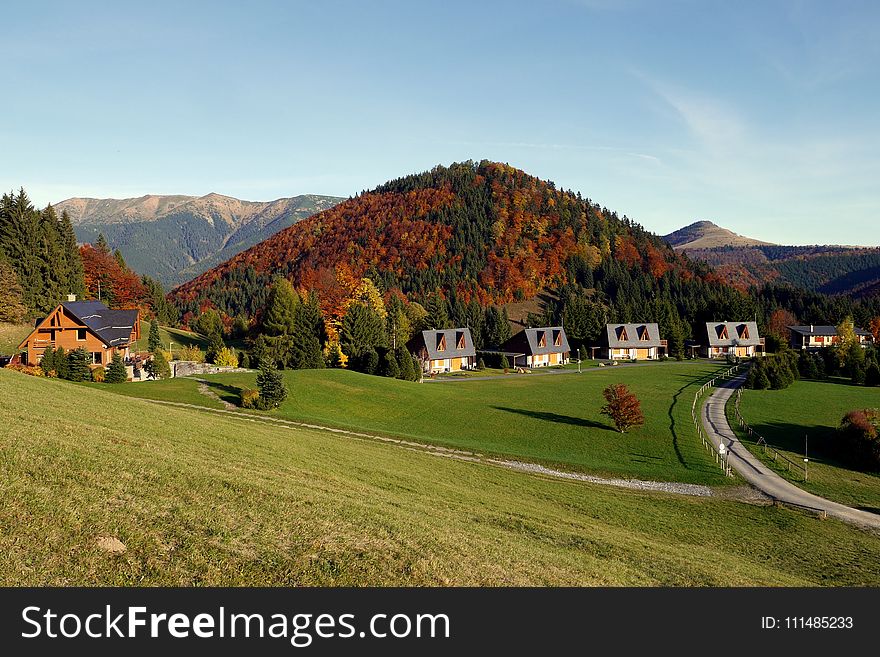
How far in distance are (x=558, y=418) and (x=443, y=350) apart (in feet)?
139

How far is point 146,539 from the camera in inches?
402

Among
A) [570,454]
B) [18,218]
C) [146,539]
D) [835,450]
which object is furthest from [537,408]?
[18,218]

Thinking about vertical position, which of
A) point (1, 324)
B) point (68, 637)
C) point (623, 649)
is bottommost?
point (623, 649)

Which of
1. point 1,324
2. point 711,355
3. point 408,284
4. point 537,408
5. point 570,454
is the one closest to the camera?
point 570,454

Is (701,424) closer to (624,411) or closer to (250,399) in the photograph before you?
(624,411)

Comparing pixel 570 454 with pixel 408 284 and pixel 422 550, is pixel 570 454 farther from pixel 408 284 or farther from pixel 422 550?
pixel 408 284

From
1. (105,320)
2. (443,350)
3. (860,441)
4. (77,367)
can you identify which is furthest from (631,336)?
(77,367)

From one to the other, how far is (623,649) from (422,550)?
5.05 metres

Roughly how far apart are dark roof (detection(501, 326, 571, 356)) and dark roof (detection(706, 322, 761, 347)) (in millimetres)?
38295

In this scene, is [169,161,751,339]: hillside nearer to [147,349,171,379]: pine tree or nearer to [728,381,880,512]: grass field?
[728,381,880,512]: grass field

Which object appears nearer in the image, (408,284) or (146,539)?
(146,539)

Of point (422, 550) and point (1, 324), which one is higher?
point (1, 324)

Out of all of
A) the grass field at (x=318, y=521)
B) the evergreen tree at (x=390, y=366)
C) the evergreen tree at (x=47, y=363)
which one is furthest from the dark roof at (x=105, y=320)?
the grass field at (x=318, y=521)

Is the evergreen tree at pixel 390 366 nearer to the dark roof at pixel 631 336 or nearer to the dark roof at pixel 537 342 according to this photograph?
the dark roof at pixel 537 342
